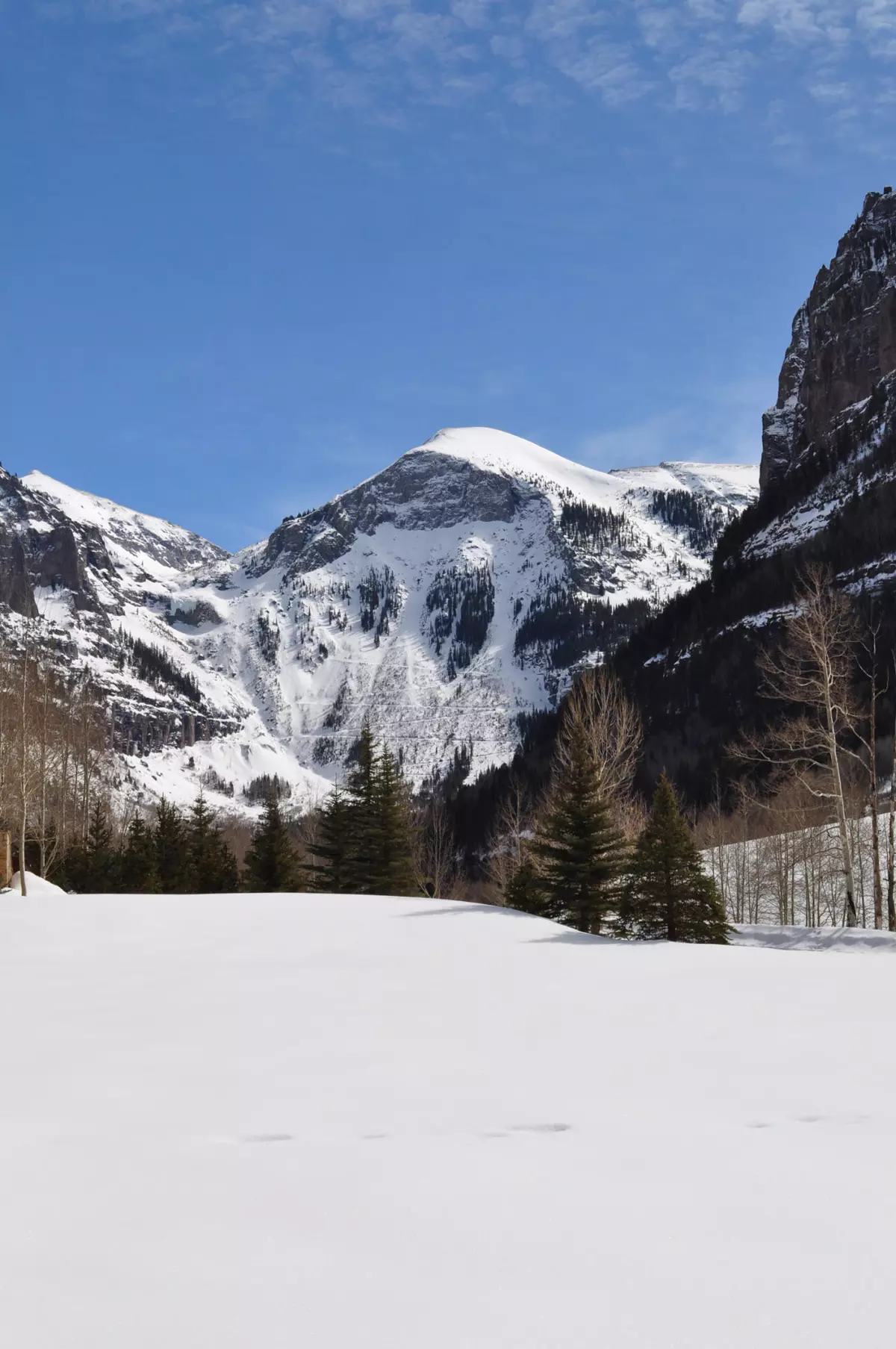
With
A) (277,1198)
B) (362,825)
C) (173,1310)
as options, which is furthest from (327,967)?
(362,825)

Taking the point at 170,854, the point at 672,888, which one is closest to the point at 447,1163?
the point at 672,888

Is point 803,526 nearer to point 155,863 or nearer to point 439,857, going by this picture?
→ point 439,857

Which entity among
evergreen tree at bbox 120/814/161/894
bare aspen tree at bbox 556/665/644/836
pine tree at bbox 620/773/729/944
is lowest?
evergreen tree at bbox 120/814/161/894

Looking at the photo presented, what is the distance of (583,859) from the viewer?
2255 centimetres

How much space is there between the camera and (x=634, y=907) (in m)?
20.5

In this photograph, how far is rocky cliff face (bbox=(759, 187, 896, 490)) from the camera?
140 meters

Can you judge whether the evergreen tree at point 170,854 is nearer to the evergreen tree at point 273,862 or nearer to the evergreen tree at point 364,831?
the evergreen tree at point 273,862

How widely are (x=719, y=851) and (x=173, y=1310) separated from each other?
1974 inches

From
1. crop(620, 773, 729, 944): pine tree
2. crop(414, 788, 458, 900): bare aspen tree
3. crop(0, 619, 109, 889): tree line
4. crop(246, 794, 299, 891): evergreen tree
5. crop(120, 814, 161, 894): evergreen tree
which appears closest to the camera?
crop(620, 773, 729, 944): pine tree

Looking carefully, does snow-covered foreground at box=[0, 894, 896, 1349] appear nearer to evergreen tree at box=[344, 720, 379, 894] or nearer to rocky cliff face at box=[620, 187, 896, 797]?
evergreen tree at box=[344, 720, 379, 894]

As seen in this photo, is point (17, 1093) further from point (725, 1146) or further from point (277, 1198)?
point (725, 1146)

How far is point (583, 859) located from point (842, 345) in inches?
5872

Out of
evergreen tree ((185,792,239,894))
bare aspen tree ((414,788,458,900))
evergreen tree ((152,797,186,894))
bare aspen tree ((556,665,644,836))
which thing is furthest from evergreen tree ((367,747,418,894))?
evergreen tree ((152,797,186,894))

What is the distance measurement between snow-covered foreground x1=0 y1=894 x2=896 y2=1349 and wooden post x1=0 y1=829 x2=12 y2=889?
62.4 ft
